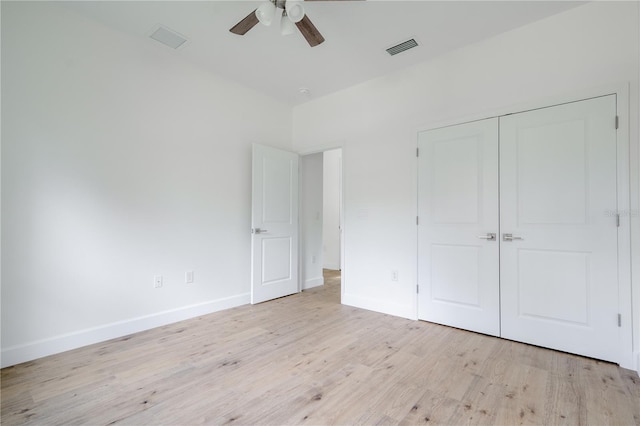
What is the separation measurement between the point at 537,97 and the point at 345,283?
109 inches

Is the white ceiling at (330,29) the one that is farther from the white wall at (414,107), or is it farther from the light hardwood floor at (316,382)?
the light hardwood floor at (316,382)

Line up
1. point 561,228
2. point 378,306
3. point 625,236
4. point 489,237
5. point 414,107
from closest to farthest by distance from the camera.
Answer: point 625,236 → point 561,228 → point 489,237 → point 414,107 → point 378,306

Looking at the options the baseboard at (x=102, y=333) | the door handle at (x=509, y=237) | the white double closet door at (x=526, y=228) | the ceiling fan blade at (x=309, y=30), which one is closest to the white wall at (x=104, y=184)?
the baseboard at (x=102, y=333)

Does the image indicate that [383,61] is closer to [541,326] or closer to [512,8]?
[512,8]

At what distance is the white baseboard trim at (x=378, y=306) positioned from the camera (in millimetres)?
3197

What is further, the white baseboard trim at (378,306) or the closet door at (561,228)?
the white baseboard trim at (378,306)

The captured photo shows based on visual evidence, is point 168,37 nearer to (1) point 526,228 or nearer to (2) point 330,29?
(2) point 330,29

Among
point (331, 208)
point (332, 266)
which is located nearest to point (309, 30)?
point (331, 208)

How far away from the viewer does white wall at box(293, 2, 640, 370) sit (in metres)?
2.20

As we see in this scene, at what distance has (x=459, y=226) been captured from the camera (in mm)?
2879

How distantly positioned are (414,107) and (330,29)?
123cm

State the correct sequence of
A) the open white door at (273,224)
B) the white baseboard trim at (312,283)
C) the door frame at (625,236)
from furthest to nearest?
the white baseboard trim at (312,283) < the open white door at (273,224) < the door frame at (625,236)

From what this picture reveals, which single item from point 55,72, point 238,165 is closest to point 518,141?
point 238,165

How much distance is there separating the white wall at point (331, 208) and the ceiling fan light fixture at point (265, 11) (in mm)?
4457
